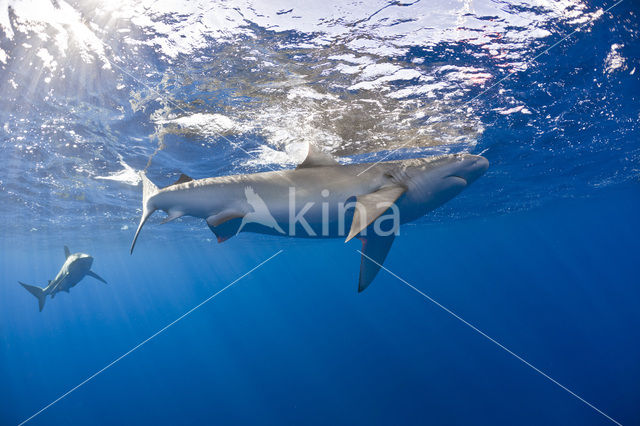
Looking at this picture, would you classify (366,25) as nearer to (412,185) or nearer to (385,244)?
(412,185)

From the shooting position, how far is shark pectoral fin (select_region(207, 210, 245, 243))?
3791 millimetres

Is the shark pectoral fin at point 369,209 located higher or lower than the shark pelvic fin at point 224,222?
higher

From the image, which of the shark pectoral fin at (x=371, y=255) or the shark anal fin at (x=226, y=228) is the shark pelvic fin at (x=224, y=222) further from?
the shark pectoral fin at (x=371, y=255)

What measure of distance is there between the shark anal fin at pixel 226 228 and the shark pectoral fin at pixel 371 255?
202 cm

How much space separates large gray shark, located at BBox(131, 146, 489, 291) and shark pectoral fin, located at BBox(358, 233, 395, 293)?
27.1 inches

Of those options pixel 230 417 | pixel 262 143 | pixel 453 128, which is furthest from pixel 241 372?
pixel 453 128

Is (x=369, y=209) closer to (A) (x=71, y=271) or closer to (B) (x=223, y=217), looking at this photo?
(B) (x=223, y=217)

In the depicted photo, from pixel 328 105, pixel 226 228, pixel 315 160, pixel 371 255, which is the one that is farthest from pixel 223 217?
pixel 328 105

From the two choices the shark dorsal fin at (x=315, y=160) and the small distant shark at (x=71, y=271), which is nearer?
the shark dorsal fin at (x=315, y=160)

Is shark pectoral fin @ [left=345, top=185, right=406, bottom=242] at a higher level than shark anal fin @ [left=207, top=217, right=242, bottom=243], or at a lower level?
higher

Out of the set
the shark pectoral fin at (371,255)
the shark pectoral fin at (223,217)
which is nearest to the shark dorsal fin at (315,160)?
the shark pectoral fin at (223,217)

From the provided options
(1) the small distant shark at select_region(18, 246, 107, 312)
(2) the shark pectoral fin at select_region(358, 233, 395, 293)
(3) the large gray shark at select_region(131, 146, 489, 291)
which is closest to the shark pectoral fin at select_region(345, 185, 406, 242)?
(3) the large gray shark at select_region(131, 146, 489, 291)

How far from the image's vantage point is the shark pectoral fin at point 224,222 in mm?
3791

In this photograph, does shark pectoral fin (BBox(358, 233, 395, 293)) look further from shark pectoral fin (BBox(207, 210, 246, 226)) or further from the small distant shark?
the small distant shark
